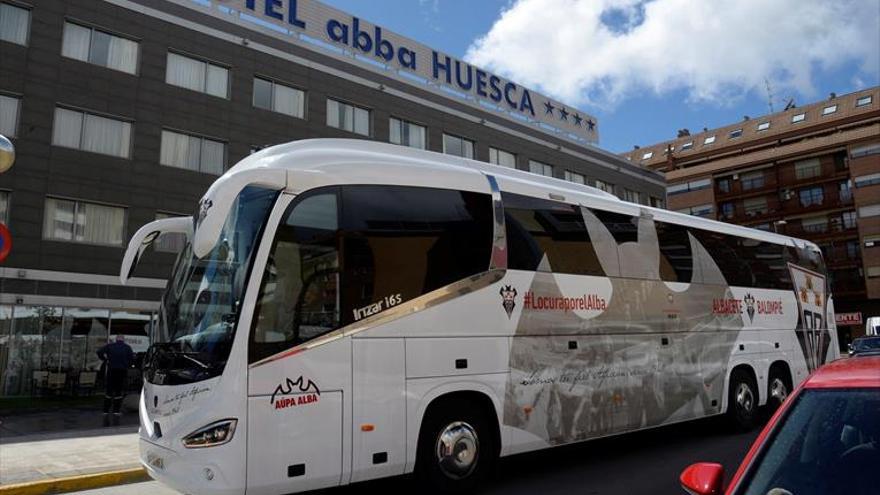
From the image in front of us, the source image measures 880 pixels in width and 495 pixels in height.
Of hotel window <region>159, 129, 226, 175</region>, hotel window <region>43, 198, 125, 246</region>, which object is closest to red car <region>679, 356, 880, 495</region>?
hotel window <region>43, 198, 125, 246</region>

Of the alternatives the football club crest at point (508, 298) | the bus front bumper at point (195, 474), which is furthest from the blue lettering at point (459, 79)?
the bus front bumper at point (195, 474)

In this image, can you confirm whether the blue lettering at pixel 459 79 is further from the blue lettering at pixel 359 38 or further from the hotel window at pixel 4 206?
the hotel window at pixel 4 206

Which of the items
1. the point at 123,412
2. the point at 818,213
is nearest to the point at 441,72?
the point at 123,412

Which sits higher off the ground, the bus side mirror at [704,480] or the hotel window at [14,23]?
the hotel window at [14,23]

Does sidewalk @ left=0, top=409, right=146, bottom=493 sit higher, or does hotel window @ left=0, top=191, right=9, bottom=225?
hotel window @ left=0, top=191, right=9, bottom=225

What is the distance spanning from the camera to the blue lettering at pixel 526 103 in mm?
38531

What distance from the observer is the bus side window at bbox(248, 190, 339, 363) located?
5.16 m

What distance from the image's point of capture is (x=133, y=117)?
2338cm

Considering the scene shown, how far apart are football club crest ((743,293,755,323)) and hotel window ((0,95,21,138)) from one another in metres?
22.4

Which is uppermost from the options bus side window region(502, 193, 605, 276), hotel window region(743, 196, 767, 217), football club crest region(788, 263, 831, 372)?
hotel window region(743, 196, 767, 217)

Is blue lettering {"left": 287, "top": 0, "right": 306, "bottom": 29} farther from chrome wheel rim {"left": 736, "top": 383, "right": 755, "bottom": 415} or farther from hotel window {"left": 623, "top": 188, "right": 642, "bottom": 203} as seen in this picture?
hotel window {"left": 623, "top": 188, "right": 642, "bottom": 203}

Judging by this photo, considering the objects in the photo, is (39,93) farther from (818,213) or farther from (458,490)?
(818,213)

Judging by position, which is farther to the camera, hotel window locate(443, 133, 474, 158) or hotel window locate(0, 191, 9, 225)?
hotel window locate(443, 133, 474, 158)

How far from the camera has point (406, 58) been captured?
108 feet
